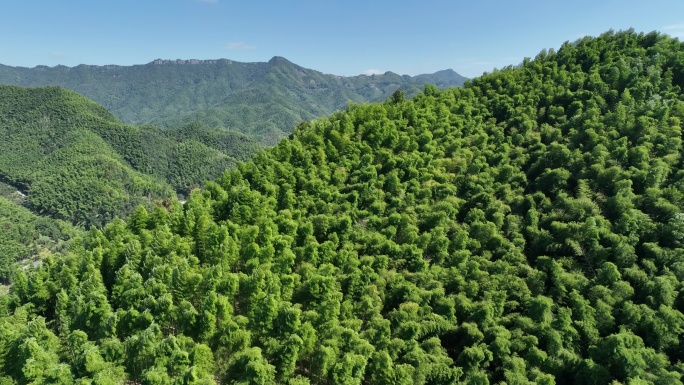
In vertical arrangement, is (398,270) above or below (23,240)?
above

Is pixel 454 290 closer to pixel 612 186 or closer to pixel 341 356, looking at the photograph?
pixel 341 356

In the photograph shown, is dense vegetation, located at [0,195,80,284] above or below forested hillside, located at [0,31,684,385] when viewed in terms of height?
below

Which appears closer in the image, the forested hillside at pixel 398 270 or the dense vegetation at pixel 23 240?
the forested hillside at pixel 398 270

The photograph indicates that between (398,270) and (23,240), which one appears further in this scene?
(23,240)

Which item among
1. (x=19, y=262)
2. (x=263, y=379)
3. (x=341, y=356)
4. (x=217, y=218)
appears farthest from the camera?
(x=19, y=262)

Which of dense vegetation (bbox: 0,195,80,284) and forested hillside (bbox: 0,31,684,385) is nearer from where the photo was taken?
forested hillside (bbox: 0,31,684,385)

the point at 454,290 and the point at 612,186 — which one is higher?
the point at 612,186

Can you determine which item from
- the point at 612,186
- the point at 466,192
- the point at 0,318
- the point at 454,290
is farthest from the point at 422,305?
the point at 0,318

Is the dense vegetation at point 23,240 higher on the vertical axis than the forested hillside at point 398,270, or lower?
lower
